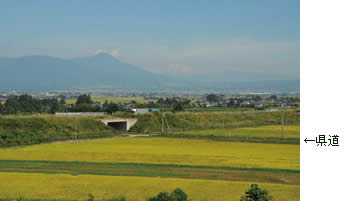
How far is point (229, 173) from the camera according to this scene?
24.7m

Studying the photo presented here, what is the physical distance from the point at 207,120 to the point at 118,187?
57.1 meters

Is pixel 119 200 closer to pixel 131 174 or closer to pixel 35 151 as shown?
pixel 131 174

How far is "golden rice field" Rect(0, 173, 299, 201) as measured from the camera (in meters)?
18.7

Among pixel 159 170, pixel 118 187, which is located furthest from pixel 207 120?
pixel 118 187

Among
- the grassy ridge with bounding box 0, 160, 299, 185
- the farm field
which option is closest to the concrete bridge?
the farm field

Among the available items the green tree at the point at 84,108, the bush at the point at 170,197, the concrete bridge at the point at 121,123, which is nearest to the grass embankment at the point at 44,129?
the concrete bridge at the point at 121,123

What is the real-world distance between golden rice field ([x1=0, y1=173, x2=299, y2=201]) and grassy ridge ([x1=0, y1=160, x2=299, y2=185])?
4.91 ft

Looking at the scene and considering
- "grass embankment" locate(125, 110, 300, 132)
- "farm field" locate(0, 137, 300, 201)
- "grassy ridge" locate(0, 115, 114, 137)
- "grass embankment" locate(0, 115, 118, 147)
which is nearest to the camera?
"farm field" locate(0, 137, 300, 201)

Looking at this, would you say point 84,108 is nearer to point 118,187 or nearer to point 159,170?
point 159,170

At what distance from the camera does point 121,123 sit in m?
67.0

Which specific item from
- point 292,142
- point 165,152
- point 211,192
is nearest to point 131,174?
point 211,192

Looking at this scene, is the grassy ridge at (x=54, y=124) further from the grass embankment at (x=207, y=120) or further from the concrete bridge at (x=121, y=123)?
the grass embankment at (x=207, y=120)

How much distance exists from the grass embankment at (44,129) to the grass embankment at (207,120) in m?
7.62

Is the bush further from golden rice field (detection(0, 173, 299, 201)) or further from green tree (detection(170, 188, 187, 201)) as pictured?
golden rice field (detection(0, 173, 299, 201))
